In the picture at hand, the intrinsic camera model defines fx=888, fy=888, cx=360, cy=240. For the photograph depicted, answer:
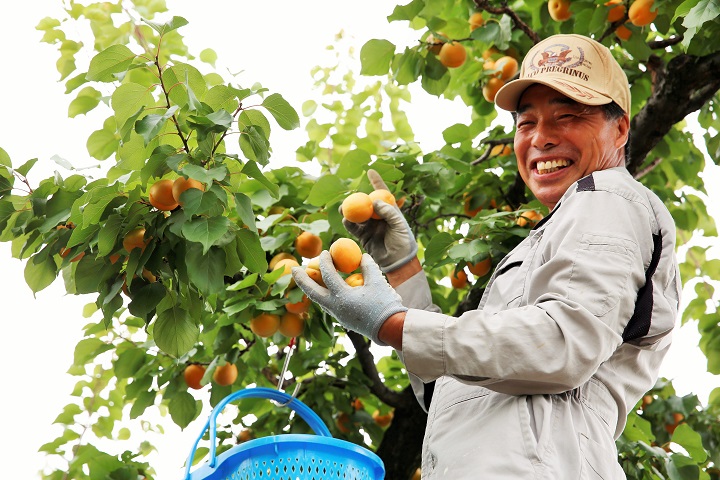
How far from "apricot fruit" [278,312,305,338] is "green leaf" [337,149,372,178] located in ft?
1.82

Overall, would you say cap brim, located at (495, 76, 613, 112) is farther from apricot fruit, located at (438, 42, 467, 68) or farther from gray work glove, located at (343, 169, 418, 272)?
apricot fruit, located at (438, 42, 467, 68)

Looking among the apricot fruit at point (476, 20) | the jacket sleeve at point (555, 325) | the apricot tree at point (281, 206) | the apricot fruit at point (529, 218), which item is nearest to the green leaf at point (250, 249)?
the apricot tree at point (281, 206)

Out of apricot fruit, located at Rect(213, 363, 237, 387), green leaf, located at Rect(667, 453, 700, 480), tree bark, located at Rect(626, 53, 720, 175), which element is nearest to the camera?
green leaf, located at Rect(667, 453, 700, 480)

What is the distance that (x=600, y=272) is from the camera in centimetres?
170

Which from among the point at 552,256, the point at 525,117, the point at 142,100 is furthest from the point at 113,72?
the point at 552,256

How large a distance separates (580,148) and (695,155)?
2.54 meters

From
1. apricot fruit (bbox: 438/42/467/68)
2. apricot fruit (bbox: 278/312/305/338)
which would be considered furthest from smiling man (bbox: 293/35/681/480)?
apricot fruit (bbox: 438/42/467/68)

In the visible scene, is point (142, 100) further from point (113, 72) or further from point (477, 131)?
point (477, 131)

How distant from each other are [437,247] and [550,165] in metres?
0.93

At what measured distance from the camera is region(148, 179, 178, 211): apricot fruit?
225 cm

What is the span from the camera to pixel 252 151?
91.8 inches

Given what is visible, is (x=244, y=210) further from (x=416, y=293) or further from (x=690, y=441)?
(x=690, y=441)

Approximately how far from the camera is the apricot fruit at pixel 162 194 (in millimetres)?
2246

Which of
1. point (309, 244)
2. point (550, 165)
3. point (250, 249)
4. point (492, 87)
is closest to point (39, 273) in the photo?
point (250, 249)
